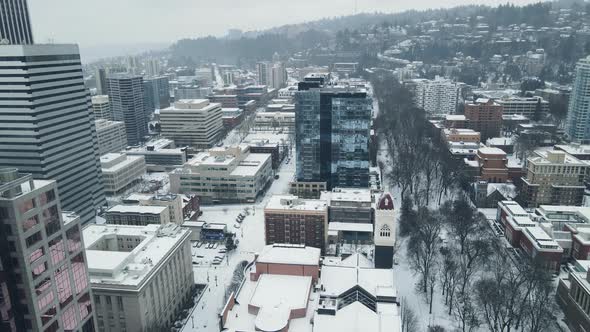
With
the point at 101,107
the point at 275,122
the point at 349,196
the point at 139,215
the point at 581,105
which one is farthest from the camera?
the point at 275,122

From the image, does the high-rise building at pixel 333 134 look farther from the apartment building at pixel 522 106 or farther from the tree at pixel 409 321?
the apartment building at pixel 522 106

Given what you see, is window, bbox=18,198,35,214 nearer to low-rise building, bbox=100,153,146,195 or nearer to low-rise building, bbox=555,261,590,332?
low-rise building, bbox=555,261,590,332

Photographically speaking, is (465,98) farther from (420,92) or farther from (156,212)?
(156,212)

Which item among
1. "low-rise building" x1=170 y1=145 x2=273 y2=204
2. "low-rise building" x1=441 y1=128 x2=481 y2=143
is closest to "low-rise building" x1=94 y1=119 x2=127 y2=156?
"low-rise building" x1=170 y1=145 x2=273 y2=204

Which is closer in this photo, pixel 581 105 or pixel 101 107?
pixel 581 105

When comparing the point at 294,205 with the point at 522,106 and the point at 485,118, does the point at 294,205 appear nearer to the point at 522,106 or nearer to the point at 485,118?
the point at 485,118

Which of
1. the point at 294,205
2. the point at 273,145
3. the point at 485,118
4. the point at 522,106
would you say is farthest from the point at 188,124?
the point at 522,106
